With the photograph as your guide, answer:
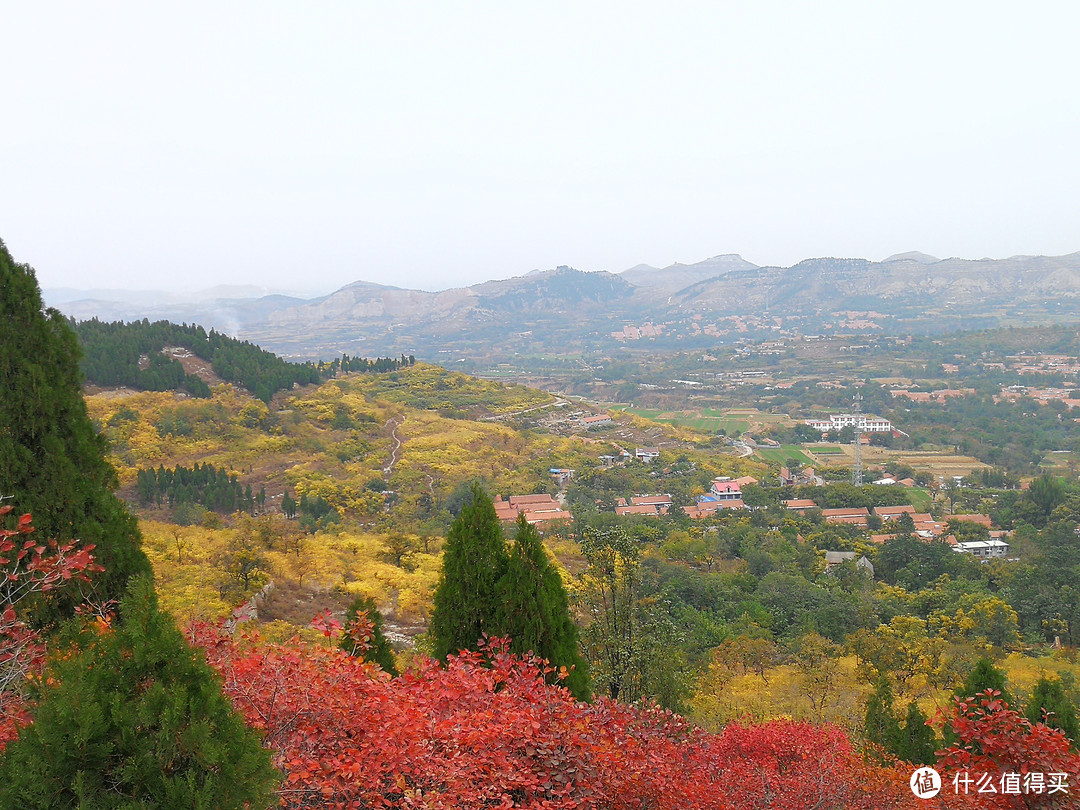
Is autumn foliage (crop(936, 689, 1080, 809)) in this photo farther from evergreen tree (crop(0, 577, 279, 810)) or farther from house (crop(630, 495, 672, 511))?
house (crop(630, 495, 672, 511))

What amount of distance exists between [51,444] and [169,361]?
2812 cm

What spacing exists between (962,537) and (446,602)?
1051 inches

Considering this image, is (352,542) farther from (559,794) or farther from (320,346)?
(320,346)

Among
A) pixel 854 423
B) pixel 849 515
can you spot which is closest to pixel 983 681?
pixel 849 515

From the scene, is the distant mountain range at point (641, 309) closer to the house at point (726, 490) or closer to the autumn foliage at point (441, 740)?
the house at point (726, 490)

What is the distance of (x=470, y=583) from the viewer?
588cm

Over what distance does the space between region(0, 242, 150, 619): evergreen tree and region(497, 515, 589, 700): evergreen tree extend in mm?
2846

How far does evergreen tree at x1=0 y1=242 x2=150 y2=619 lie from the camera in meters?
4.23

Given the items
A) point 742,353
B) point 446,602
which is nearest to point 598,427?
point 446,602

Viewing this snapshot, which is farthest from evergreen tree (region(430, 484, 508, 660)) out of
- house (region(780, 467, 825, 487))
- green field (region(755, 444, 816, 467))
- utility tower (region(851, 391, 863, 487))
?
green field (region(755, 444, 816, 467))

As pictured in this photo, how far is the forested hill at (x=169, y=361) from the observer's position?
2733 centimetres

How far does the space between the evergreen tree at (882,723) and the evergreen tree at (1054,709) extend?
5.63ft

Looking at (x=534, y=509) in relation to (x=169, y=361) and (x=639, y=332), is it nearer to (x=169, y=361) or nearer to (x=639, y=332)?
(x=169, y=361)

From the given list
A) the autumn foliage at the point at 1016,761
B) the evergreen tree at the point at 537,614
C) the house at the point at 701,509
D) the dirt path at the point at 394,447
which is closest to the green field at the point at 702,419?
the house at the point at 701,509
